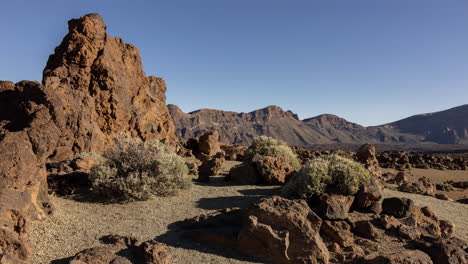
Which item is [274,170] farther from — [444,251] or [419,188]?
[419,188]

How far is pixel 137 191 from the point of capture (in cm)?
931

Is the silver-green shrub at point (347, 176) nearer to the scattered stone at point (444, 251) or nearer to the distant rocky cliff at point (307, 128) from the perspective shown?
the scattered stone at point (444, 251)

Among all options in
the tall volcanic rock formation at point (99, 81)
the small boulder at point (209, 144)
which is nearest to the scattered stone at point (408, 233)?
the tall volcanic rock formation at point (99, 81)

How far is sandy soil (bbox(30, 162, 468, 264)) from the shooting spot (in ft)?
20.0

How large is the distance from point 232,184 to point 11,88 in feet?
26.5

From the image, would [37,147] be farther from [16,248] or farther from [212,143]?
[212,143]

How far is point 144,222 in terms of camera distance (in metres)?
7.68

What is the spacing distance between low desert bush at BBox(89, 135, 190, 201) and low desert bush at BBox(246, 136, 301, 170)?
21.2 ft

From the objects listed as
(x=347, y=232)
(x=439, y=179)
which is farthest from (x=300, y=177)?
(x=439, y=179)

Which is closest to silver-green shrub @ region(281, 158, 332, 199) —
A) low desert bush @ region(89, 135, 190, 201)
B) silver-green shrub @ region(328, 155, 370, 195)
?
silver-green shrub @ region(328, 155, 370, 195)

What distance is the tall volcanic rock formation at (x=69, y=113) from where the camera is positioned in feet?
20.0

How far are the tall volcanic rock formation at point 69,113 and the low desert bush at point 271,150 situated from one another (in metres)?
6.82

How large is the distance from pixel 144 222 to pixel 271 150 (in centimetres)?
1003

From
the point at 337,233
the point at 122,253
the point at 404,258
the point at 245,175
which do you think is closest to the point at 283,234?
the point at 337,233
